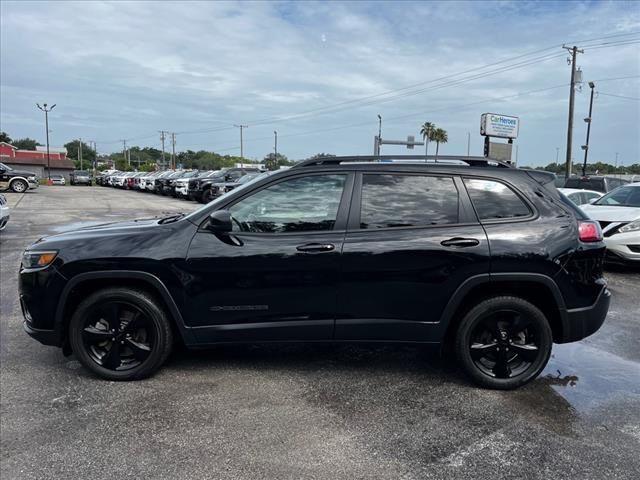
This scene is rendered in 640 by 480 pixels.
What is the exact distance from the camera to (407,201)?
382cm

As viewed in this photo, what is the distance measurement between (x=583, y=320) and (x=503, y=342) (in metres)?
0.63

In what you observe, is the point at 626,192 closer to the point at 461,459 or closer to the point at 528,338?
the point at 528,338

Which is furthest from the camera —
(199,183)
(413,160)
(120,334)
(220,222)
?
(199,183)

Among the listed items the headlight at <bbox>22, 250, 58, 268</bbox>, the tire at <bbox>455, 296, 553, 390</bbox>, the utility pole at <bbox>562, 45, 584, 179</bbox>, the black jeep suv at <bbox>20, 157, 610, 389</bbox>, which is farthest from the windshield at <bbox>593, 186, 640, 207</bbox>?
the utility pole at <bbox>562, 45, 584, 179</bbox>

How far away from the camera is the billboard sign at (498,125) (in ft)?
74.2

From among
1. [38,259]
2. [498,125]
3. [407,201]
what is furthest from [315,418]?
[498,125]

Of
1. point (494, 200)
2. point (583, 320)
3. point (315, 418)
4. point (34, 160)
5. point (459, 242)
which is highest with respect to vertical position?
point (34, 160)

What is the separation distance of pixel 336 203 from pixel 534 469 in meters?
2.17

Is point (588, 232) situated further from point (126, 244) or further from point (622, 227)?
point (622, 227)

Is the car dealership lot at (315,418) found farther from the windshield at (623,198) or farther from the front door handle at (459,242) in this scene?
the windshield at (623,198)

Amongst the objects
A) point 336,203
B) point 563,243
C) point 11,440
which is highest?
point 336,203

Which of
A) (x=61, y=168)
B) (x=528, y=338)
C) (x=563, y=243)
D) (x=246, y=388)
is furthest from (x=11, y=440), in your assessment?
(x=61, y=168)

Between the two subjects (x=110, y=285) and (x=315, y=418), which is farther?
(x=110, y=285)

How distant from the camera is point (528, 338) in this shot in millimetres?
3809
